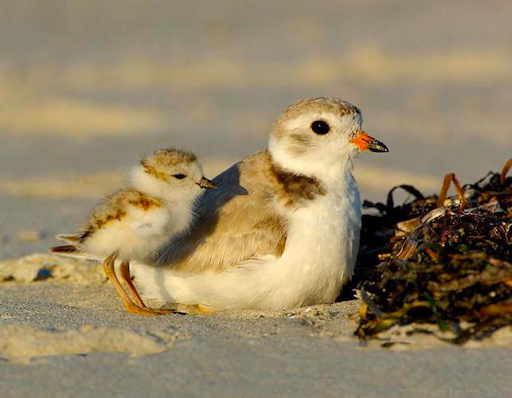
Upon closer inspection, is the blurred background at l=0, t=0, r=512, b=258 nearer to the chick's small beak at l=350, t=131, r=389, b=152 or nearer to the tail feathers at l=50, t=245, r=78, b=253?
the tail feathers at l=50, t=245, r=78, b=253

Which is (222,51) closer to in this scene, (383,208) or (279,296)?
(383,208)

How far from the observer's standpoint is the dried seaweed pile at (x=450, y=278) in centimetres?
366

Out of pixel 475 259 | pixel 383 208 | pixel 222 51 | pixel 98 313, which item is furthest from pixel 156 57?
pixel 475 259

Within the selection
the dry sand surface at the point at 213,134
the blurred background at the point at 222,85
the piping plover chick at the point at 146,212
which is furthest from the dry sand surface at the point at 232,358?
the blurred background at the point at 222,85

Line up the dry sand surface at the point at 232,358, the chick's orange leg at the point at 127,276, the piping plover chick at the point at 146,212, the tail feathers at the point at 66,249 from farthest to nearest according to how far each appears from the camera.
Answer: the tail feathers at the point at 66,249 → the chick's orange leg at the point at 127,276 → the piping plover chick at the point at 146,212 → the dry sand surface at the point at 232,358

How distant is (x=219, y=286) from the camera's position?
14.9ft

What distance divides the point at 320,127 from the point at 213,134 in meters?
4.33

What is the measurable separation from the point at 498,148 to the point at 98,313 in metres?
5.09

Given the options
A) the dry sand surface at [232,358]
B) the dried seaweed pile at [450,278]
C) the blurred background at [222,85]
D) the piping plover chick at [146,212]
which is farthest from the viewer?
the blurred background at [222,85]

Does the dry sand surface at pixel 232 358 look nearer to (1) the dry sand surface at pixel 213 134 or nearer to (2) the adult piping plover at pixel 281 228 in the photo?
(1) the dry sand surface at pixel 213 134

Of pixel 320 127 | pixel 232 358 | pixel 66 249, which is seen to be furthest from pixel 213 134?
pixel 232 358

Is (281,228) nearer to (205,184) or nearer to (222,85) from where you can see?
(205,184)

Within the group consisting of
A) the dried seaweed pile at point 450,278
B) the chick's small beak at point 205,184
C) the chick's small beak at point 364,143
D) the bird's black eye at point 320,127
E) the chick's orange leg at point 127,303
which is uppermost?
the bird's black eye at point 320,127

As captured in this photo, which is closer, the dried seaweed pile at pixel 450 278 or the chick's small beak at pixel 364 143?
the dried seaweed pile at pixel 450 278
